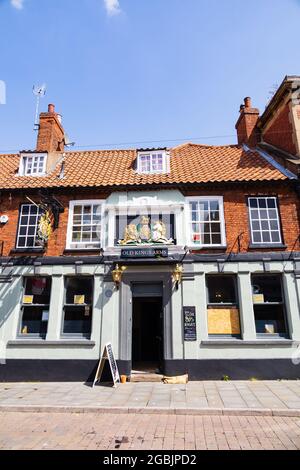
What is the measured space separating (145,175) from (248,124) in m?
6.55

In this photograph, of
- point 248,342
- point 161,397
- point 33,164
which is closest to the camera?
point 161,397

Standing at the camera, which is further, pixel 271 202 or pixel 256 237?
pixel 271 202

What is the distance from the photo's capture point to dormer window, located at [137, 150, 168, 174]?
1241 cm

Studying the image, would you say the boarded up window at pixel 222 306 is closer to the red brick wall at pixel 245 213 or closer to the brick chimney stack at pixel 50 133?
the red brick wall at pixel 245 213

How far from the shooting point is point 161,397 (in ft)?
25.3

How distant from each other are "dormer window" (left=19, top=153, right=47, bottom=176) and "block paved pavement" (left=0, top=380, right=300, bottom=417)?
8.26 meters

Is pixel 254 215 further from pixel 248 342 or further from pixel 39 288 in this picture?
pixel 39 288

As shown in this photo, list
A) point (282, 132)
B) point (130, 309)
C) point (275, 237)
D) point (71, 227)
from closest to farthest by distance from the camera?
point (130, 309), point (275, 237), point (71, 227), point (282, 132)

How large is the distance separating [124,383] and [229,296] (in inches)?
178

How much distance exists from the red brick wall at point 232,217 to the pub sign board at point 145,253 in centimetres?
150

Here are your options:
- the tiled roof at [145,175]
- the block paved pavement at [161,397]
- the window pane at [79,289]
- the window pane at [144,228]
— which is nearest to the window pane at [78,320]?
the window pane at [79,289]

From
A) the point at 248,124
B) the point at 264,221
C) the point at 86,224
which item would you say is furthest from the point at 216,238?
the point at 248,124

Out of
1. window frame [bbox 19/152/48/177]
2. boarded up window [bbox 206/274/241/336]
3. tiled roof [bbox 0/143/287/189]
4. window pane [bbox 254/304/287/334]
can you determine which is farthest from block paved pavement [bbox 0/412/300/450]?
window frame [bbox 19/152/48/177]
